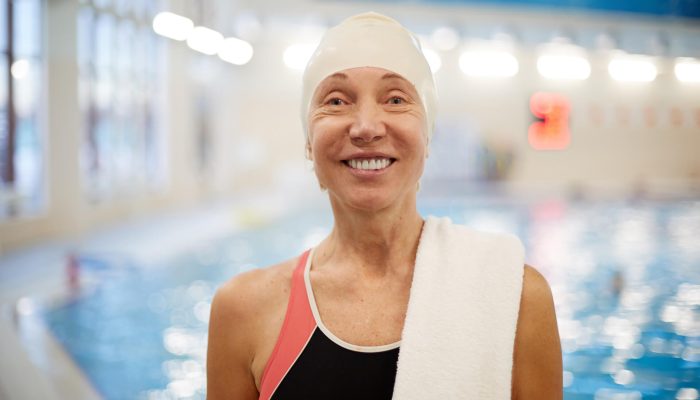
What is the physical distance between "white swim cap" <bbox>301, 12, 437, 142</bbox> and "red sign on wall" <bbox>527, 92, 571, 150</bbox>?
14.7 m

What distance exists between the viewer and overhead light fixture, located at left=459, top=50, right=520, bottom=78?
15.8m

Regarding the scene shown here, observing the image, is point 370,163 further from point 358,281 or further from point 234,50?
point 234,50

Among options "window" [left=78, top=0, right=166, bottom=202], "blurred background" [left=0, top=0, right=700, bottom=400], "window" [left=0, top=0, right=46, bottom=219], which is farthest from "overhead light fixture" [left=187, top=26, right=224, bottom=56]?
"window" [left=0, top=0, right=46, bottom=219]

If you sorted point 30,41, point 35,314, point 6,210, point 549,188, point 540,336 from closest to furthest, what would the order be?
point 540,336
point 35,314
point 6,210
point 30,41
point 549,188

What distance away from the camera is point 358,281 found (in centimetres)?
145

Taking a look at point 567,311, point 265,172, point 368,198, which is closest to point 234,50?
point 265,172

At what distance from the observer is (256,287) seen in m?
1.46

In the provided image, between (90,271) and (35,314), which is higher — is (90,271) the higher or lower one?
the higher one

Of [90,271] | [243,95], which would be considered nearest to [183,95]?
[243,95]

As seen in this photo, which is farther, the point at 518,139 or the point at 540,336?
the point at 518,139

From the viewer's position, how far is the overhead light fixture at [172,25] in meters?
10.5

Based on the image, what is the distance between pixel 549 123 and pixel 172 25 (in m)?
9.91

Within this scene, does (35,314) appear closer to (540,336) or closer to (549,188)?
(540,336)

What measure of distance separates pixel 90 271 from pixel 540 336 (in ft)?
19.3
